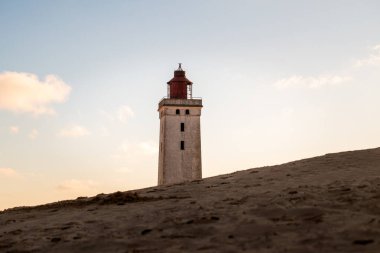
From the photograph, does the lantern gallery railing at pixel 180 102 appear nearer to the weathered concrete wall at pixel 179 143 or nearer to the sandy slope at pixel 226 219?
the weathered concrete wall at pixel 179 143

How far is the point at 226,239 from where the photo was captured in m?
8.52

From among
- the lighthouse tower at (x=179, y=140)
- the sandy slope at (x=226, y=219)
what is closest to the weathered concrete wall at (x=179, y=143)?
the lighthouse tower at (x=179, y=140)

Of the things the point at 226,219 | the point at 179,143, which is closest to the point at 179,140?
the point at 179,143

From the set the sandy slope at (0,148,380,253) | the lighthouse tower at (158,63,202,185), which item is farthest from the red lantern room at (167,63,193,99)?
the sandy slope at (0,148,380,253)

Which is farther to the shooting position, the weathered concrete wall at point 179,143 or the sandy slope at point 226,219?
the weathered concrete wall at point 179,143

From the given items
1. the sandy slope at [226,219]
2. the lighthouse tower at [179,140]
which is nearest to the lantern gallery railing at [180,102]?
the lighthouse tower at [179,140]

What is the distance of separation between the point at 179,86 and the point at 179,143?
6.84m

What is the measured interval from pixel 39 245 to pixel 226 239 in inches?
152

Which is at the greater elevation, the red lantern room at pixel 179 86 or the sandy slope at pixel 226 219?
the red lantern room at pixel 179 86

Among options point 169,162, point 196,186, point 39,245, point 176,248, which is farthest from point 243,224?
point 169,162

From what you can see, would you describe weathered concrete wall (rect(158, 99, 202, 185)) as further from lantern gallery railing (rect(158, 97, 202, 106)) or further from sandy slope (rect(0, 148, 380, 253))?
sandy slope (rect(0, 148, 380, 253))

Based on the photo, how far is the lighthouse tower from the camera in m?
45.3

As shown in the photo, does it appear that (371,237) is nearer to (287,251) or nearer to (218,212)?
(287,251)

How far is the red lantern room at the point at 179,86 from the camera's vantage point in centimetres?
4956
